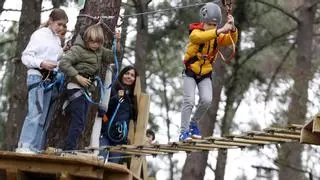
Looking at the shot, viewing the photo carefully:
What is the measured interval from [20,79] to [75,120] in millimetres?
4765

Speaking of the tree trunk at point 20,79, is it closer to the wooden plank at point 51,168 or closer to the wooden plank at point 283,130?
the wooden plank at point 51,168

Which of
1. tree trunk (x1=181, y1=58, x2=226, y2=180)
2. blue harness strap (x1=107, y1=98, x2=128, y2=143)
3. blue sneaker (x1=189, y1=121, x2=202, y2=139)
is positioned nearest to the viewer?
blue sneaker (x1=189, y1=121, x2=202, y2=139)

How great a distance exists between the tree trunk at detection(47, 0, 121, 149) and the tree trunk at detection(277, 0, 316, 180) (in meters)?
7.22

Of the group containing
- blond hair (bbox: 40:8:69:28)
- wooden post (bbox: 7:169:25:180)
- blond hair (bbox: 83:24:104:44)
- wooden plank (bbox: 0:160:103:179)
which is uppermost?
blond hair (bbox: 40:8:69:28)

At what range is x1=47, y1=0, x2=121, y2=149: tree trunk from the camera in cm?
682

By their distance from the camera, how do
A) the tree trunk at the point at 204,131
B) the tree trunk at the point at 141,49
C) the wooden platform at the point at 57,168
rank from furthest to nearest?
the tree trunk at the point at 141,49 → the tree trunk at the point at 204,131 → the wooden platform at the point at 57,168

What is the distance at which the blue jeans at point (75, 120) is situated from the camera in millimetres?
6324

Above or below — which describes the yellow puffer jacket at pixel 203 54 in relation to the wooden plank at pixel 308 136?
above

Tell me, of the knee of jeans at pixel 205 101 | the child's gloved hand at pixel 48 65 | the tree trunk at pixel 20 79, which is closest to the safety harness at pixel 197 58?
the knee of jeans at pixel 205 101

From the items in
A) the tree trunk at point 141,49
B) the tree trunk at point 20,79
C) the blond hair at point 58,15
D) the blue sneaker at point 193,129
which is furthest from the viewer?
the tree trunk at point 141,49

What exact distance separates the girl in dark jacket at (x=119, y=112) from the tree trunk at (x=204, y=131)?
223 inches

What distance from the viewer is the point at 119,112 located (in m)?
7.17

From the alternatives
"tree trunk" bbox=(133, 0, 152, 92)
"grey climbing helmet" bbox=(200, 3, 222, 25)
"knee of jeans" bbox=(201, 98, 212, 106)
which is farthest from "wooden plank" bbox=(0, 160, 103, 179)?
"tree trunk" bbox=(133, 0, 152, 92)

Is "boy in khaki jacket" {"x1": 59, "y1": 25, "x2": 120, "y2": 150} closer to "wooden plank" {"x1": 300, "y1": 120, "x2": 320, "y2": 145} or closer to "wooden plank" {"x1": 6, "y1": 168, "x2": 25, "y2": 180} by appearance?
"wooden plank" {"x1": 6, "y1": 168, "x2": 25, "y2": 180}
